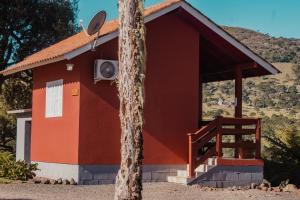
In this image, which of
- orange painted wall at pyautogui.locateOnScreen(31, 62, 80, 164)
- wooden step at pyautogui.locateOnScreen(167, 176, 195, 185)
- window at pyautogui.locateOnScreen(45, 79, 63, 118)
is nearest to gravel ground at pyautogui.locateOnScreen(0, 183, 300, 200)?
wooden step at pyautogui.locateOnScreen(167, 176, 195, 185)

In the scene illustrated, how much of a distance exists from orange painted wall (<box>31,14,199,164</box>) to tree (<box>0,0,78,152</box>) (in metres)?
11.2

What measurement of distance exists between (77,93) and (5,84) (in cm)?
1617

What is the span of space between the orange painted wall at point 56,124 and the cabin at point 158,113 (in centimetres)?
3

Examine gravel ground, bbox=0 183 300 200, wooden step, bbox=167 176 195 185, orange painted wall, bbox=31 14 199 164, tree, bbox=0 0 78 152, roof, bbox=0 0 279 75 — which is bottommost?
gravel ground, bbox=0 183 300 200

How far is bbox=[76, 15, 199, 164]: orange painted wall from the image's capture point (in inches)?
629

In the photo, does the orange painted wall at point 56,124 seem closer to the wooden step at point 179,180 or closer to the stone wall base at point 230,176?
the wooden step at point 179,180

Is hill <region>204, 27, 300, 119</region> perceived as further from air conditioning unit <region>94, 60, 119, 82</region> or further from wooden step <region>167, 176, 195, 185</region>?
air conditioning unit <region>94, 60, 119, 82</region>

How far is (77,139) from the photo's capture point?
52.0 feet

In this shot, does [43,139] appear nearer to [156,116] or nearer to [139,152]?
[156,116]

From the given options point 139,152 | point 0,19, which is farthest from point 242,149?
point 0,19

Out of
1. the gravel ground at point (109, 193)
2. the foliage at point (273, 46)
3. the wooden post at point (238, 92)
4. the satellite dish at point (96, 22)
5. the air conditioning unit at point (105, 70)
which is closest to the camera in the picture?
the gravel ground at point (109, 193)

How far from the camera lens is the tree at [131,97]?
9.12m

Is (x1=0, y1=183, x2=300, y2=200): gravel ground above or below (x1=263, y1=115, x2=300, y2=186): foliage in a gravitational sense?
below

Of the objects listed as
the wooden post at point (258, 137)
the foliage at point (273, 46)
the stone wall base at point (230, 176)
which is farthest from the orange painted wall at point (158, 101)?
the foliage at point (273, 46)
